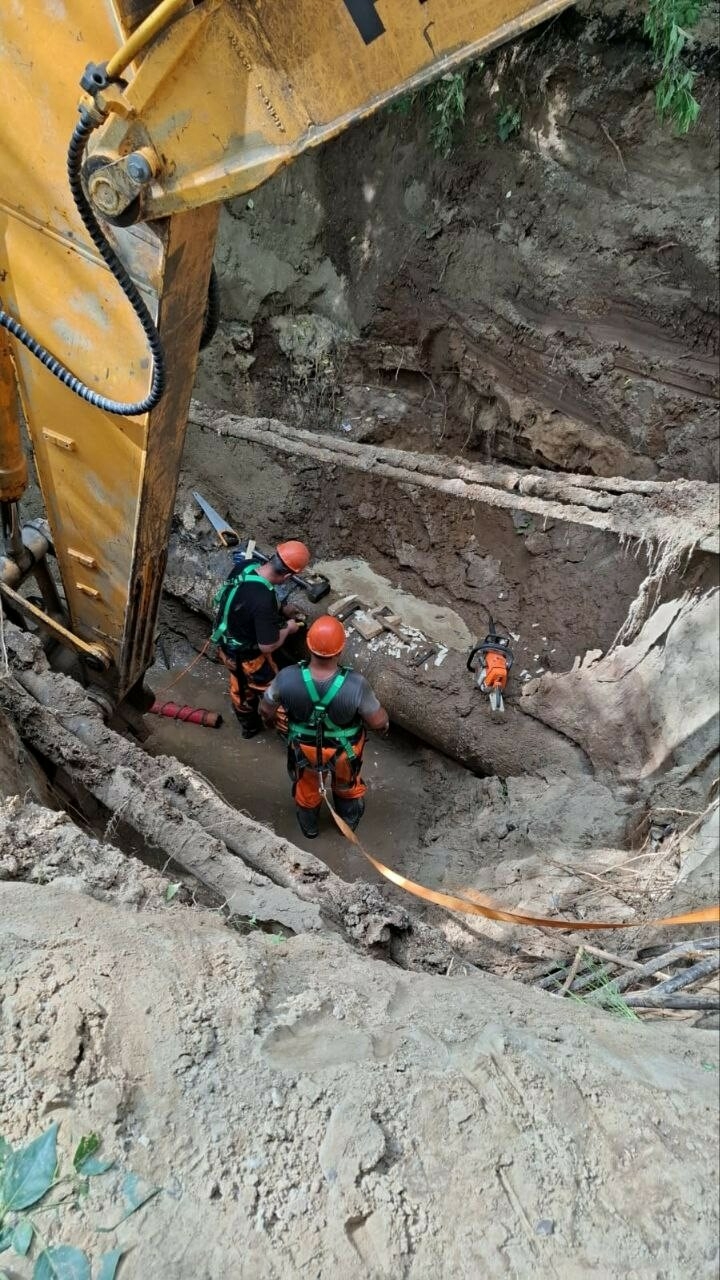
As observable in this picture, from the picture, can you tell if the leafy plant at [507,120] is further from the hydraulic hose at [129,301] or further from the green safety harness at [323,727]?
the hydraulic hose at [129,301]

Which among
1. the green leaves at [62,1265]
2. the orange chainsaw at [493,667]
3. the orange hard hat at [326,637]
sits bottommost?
the orange chainsaw at [493,667]

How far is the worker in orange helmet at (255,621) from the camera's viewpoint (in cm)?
550

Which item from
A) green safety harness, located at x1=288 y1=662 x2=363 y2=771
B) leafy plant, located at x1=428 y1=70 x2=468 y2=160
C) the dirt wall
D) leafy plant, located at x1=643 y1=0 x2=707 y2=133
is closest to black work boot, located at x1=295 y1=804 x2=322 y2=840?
green safety harness, located at x1=288 y1=662 x2=363 y2=771

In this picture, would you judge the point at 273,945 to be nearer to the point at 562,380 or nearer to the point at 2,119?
the point at 2,119

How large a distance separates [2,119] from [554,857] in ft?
13.5

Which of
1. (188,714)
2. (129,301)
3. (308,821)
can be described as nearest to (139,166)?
(129,301)

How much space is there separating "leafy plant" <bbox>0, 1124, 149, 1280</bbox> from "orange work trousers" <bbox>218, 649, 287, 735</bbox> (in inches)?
160

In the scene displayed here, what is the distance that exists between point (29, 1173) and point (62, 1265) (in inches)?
7.4

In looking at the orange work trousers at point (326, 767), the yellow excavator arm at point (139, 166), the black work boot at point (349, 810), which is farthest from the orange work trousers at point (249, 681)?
the yellow excavator arm at point (139, 166)

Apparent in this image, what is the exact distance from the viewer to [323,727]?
484 centimetres

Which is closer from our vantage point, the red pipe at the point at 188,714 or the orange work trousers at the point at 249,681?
the orange work trousers at the point at 249,681

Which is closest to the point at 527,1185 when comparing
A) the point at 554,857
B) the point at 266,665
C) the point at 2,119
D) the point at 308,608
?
the point at 554,857

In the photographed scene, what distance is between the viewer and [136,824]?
3.51 meters

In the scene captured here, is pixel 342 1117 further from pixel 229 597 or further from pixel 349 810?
pixel 229 597
